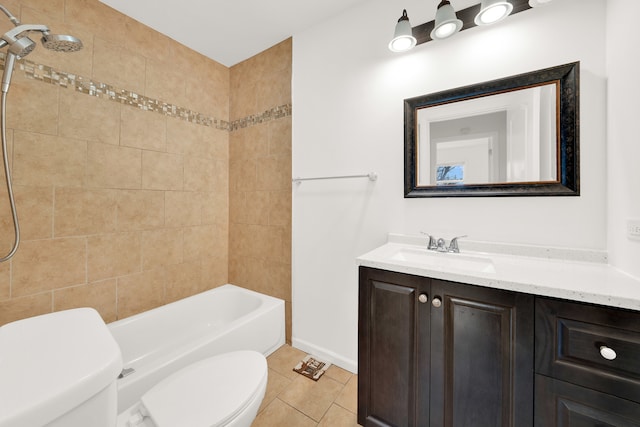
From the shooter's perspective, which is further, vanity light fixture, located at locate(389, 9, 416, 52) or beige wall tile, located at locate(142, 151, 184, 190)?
beige wall tile, located at locate(142, 151, 184, 190)

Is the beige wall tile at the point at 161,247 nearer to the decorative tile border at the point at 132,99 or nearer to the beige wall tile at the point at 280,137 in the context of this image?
the decorative tile border at the point at 132,99

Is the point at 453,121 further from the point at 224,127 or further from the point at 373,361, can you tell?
the point at 224,127

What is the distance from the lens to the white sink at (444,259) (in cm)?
122

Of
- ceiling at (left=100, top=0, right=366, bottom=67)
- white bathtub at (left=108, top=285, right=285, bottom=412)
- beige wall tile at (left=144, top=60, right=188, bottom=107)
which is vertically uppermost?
ceiling at (left=100, top=0, right=366, bottom=67)

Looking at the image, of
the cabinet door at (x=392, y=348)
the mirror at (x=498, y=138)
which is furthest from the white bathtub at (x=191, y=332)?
the mirror at (x=498, y=138)

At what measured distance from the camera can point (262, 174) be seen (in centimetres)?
229

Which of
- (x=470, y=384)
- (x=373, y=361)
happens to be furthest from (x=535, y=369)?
(x=373, y=361)

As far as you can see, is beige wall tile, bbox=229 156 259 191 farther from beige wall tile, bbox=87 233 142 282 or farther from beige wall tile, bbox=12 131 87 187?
beige wall tile, bbox=12 131 87 187

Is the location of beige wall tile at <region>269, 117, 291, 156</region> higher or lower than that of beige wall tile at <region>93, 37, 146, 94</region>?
lower

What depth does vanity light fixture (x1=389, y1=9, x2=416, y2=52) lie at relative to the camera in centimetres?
139

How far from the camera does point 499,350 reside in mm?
924

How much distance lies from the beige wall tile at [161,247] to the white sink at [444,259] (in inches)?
71.4

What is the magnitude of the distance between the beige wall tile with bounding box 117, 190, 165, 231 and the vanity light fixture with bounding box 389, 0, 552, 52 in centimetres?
→ 200

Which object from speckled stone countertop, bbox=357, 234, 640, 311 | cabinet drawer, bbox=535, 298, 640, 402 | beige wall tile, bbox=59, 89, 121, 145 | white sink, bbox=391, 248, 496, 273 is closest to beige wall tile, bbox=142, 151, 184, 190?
beige wall tile, bbox=59, 89, 121, 145
